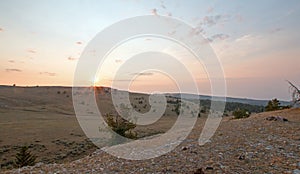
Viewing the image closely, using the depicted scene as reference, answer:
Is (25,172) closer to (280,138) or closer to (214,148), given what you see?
(214,148)

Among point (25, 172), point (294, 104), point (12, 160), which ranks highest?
point (294, 104)

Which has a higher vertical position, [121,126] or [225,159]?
[121,126]

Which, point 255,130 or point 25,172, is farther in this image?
point 255,130

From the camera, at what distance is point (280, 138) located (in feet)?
31.7

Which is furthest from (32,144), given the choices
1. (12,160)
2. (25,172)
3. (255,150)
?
(255,150)

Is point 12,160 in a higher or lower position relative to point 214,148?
lower

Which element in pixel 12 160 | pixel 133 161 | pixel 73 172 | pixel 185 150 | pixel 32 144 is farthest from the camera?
pixel 32 144

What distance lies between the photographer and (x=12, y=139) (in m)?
23.2

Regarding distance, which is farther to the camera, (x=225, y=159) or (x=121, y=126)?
(x=121, y=126)

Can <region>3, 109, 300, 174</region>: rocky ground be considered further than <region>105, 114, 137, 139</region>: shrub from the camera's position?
No

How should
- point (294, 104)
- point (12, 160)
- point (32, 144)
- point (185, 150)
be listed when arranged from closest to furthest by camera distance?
1. point (185, 150)
2. point (12, 160)
3. point (294, 104)
4. point (32, 144)

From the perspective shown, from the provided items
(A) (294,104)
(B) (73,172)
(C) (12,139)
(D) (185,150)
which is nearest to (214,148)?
(D) (185,150)

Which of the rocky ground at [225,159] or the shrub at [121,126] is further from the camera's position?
the shrub at [121,126]

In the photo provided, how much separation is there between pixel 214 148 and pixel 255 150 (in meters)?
1.39
